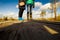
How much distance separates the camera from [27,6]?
7258mm

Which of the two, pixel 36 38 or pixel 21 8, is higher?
pixel 21 8

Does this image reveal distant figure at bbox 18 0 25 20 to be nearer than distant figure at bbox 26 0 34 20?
Yes

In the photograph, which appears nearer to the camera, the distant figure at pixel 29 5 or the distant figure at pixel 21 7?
the distant figure at pixel 21 7

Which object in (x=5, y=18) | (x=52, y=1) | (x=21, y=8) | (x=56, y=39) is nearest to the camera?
(x=56, y=39)

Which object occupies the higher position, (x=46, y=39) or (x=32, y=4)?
(x=32, y=4)

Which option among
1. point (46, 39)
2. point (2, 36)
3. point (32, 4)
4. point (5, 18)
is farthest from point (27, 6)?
point (46, 39)

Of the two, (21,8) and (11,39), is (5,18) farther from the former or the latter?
(11,39)

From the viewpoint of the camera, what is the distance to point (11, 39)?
2.64 metres

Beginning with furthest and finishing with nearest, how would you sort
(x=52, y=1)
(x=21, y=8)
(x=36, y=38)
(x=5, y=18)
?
(x=52, y=1), (x=5, y=18), (x=21, y=8), (x=36, y=38)

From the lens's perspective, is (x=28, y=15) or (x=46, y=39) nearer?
(x=46, y=39)

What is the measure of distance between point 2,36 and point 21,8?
437 centimetres

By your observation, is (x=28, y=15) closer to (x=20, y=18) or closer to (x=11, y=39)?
(x=20, y=18)

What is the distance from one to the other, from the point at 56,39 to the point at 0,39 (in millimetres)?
831

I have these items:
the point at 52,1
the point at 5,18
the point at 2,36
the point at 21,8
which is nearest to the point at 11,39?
the point at 2,36
